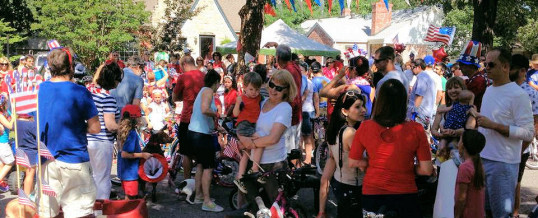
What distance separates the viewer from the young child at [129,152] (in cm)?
616

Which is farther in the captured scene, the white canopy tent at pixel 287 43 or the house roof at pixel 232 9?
the house roof at pixel 232 9

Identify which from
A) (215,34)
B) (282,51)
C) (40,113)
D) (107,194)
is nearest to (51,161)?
(40,113)

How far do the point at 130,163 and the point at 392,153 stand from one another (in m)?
3.68

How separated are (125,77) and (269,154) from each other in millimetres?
3409

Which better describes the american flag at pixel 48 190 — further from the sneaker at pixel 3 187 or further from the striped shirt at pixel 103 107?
the sneaker at pixel 3 187

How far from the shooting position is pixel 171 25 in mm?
27266

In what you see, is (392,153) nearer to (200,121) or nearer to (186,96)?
(200,121)

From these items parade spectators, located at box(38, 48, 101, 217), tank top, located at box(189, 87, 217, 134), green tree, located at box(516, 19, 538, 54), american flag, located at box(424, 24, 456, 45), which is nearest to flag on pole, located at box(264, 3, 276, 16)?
american flag, located at box(424, 24, 456, 45)

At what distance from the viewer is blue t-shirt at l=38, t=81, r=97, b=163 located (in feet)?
13.2

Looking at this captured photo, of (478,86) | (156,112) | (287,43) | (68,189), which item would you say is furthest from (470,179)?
(287,43)

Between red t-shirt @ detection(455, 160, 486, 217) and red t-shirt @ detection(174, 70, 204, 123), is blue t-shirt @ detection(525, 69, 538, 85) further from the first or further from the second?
red t-shirt @ detection(174, 70, 204, 123)

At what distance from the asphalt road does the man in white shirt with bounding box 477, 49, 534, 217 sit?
7.29 ft

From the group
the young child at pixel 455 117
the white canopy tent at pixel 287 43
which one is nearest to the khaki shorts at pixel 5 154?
the young child at pixel 455 117

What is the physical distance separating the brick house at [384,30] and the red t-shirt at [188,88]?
35.7 meters
